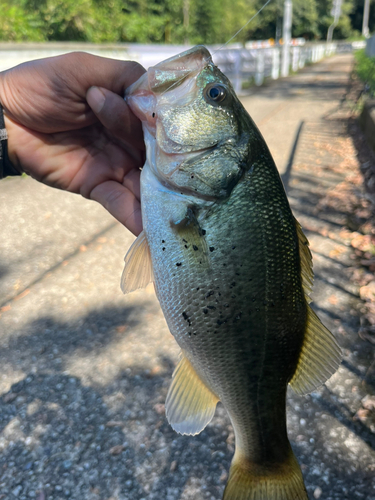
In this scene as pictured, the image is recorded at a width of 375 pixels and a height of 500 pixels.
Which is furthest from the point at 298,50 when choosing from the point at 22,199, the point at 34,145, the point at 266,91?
the point at 34,145

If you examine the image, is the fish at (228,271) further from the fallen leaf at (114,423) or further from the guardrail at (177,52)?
the fallen leaf at (114,423)

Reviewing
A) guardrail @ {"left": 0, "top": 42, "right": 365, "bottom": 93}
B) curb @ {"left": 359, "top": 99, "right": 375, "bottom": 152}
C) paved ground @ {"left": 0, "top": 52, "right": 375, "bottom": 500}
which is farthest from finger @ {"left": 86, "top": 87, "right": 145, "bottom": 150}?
curb @ {"left": 359, "top": 99, "right": 375, "bottom": 152}

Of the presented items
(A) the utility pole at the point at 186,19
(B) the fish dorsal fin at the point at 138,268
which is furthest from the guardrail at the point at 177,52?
(A) the utility pole at the point at 186,19

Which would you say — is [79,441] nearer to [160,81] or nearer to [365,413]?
[365,413]

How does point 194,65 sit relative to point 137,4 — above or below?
below

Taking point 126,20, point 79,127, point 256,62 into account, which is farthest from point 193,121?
point 256,62

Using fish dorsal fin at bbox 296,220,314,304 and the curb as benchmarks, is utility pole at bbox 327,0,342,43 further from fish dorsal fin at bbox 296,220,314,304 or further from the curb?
fish dorsal fin at bbox 296,220,314,304

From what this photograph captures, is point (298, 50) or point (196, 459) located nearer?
point (196, 459)
